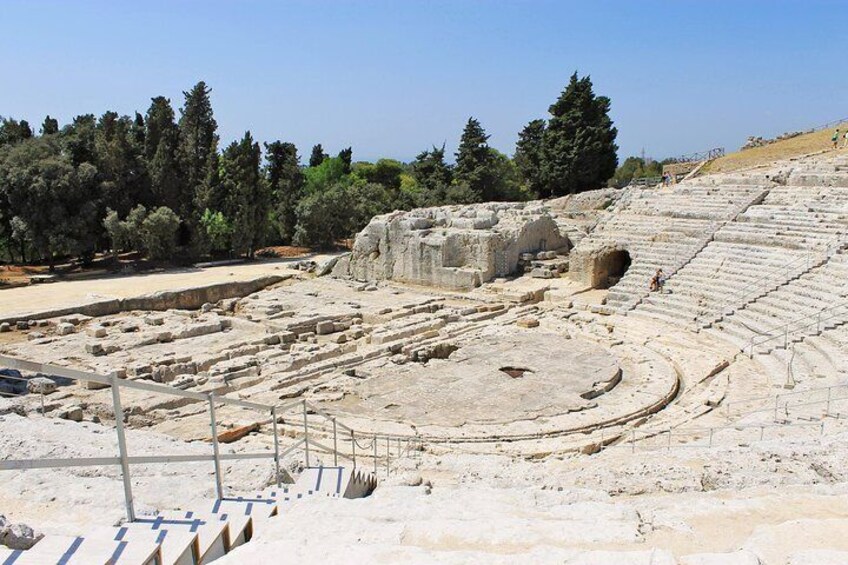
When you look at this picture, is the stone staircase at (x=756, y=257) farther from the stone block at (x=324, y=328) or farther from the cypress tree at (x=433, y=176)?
the cypress tree at (x=433, y=176)

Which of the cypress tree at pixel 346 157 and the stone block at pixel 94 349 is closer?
the stone block at pixel 94 349

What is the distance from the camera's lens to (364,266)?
2864cm

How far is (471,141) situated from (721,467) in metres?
38.1

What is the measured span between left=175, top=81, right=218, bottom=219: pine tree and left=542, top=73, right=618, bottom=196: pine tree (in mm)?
19750

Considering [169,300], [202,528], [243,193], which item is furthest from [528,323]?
[243,193]

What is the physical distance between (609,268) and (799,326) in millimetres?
8494

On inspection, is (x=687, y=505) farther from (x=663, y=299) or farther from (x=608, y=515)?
(x=663, y=299)

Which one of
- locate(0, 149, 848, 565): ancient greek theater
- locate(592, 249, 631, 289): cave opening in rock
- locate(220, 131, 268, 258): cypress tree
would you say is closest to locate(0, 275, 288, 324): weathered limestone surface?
locate(0, 149, 848, 565): ancient greek theater

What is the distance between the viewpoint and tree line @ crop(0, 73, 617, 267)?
101ft

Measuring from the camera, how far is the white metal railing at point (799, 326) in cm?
1480

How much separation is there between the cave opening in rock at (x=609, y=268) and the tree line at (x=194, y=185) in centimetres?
1596

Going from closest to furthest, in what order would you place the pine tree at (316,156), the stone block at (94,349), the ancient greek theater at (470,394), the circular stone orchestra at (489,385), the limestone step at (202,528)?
1. the limestone step at (202,528)
2. the ancient greek theater at (470,394)
3. the circular stone orchestra at (489,385)
4. the stone block at (94,349)
5. the pine tree at (316,156)

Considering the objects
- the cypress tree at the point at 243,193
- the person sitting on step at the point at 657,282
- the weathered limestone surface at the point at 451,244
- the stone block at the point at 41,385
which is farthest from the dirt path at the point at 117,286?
the person sitting on step at the point at 657,282

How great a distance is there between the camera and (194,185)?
35.7m
